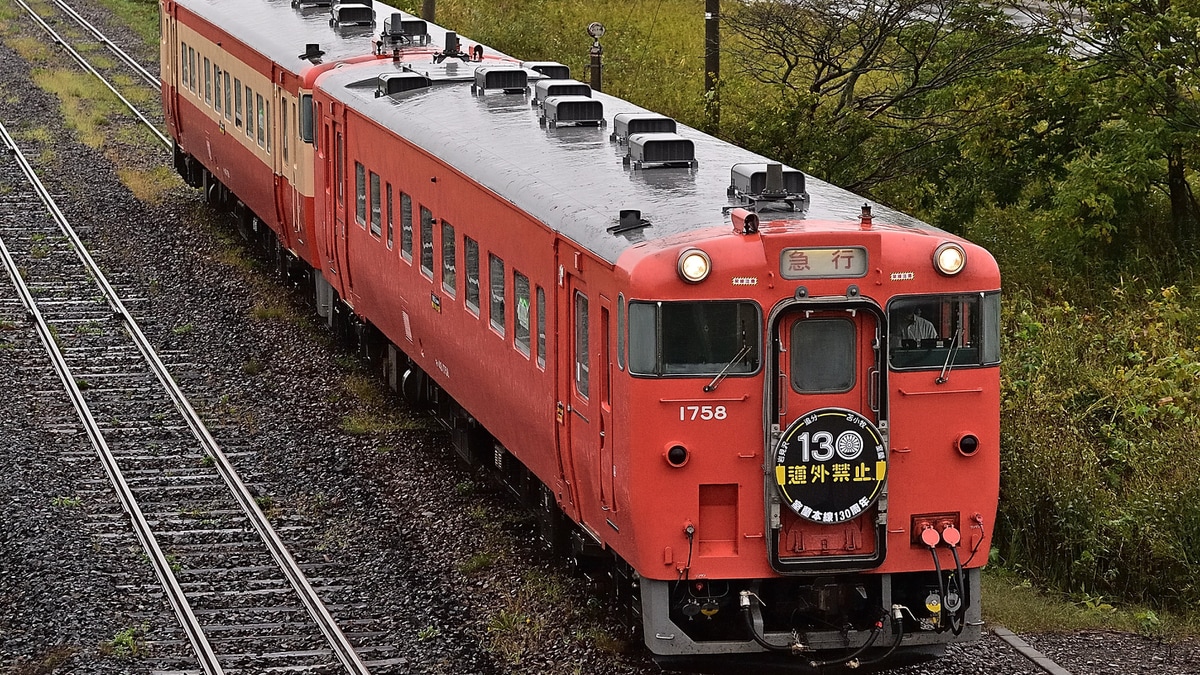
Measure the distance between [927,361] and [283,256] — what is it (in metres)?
12.8

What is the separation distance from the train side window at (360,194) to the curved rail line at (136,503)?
7.76ft

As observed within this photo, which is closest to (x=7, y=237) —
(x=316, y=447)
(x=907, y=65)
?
(x=316, y=447)

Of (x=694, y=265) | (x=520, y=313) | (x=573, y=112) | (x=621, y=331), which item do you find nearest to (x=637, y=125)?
(x=573, y=112)

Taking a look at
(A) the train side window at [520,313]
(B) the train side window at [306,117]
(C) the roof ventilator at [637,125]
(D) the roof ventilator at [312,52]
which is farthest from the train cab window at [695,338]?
(D) the roof ventilator at [312,52]

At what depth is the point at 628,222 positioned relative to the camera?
1030cm

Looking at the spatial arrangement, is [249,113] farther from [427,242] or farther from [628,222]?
[628,222]

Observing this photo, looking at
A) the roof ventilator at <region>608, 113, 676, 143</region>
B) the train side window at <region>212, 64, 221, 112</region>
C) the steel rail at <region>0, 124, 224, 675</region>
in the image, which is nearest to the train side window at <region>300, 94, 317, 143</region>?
the steel rail at <region>0, 124, 224, 675</region>

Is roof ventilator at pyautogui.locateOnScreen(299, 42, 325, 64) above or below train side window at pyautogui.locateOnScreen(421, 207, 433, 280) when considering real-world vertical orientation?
above

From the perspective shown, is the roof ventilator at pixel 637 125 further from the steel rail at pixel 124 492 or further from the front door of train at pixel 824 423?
the steel rail at pixel 124 492

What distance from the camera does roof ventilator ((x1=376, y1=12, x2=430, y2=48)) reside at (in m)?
19.4

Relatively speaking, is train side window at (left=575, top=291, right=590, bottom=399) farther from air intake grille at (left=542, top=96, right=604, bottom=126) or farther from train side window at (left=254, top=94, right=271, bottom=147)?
train side window at (left=254, top=94, right=271, bottom=147)

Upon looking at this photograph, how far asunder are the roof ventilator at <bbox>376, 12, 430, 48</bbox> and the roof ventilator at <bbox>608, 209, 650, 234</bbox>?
30.5 feet

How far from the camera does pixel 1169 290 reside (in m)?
18.1

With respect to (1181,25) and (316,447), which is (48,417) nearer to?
(316,447)
